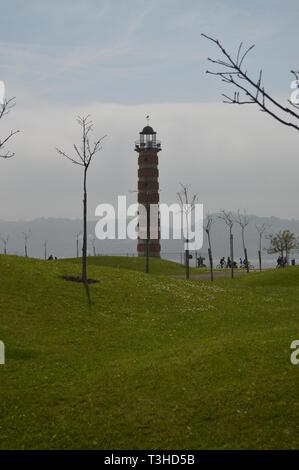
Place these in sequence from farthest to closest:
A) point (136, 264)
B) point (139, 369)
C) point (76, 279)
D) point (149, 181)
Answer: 1. point (149, 181)
2. point (136, 264)
3. point (76, 279)
4. point (139, 369)

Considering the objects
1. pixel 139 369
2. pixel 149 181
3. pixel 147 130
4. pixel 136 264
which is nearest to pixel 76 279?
pixel 139 369

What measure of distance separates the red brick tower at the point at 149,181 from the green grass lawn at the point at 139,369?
5899 cm

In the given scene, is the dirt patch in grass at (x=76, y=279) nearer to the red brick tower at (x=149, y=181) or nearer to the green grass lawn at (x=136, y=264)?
the green grass lawn at (x=136, y=264)

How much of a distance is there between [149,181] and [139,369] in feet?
257

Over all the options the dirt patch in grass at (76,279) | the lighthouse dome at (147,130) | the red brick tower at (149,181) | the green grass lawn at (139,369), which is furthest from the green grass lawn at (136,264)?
the green grass lawn at (139,369)

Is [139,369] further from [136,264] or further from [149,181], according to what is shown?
[149,181]

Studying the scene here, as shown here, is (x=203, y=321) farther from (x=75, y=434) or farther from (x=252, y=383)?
→ (x=75, y=434)

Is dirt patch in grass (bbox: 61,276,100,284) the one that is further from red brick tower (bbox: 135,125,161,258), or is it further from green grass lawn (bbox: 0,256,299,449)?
red brick tower (bbox: 135,125,161,258)

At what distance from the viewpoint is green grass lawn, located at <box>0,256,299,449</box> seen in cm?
1480

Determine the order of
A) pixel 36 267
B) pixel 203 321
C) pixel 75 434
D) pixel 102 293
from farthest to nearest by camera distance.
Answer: pixel 36 267 → pixel 102 293 → pixel 203 321 → pixel 75 434

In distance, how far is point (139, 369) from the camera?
20.3 m

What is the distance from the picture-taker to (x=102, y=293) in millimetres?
35312
